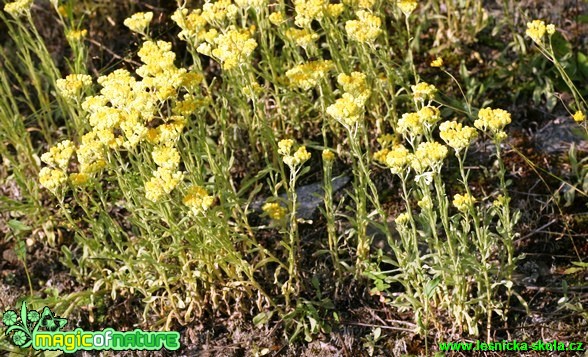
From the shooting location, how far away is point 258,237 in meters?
3.22

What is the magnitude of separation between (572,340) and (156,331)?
1.54 m

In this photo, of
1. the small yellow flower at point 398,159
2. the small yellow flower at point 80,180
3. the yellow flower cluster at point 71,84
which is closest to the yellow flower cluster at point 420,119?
the small yellow flower at point 398,159

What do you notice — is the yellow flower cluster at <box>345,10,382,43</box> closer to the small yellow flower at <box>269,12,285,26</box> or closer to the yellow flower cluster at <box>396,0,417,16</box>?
the yellow flower cluster at <box>396,0,417,16</box>

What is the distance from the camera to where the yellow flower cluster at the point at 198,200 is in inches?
94.5

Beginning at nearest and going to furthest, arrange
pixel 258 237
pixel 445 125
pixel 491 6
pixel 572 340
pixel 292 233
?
pixel 445 125, pixel 572 340, pixel 292 233, pixel 258 237, pixel 491 6

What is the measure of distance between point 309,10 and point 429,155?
0.90 m

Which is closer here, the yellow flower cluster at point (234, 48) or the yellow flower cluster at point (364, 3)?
the yellow flower cluster at point (234, 48)

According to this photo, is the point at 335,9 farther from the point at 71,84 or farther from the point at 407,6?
the point at 71,84

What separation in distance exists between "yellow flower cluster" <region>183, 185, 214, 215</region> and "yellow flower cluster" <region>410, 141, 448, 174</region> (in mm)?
657

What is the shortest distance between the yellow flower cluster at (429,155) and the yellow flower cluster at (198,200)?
0.66m

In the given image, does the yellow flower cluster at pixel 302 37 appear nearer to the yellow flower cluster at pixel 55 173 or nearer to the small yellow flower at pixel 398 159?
the small yellow flower at pixel 398 159

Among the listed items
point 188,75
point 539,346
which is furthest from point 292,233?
point 539,346

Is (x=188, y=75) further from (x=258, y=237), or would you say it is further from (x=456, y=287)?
(x=456, y=287)

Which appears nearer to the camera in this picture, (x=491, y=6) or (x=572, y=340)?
(x=572, y=340)
